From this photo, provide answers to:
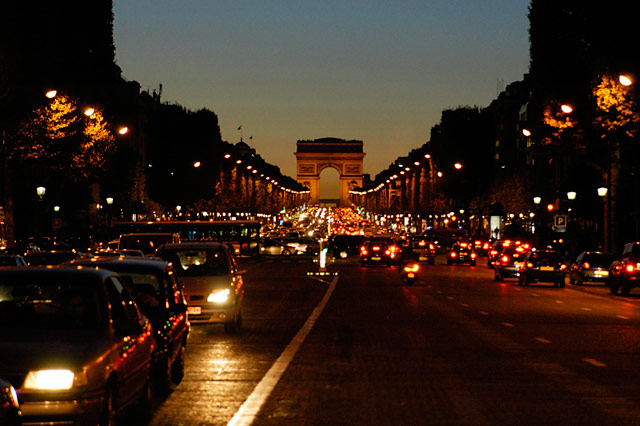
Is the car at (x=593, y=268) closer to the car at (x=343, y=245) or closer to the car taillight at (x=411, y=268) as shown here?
the car taillight at (x=411, y=268)

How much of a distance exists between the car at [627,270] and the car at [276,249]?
187 feet

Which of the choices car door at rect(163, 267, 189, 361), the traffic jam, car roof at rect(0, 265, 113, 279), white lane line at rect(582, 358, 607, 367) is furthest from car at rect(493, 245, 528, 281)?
car roof at rect(0, 265, 113, 279)

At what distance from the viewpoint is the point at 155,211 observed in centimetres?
11750

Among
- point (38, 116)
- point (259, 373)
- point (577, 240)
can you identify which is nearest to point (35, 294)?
point (259, 373)

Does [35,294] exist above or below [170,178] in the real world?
below

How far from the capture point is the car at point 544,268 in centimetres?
4666

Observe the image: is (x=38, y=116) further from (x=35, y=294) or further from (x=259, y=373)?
(x=35, y=294)

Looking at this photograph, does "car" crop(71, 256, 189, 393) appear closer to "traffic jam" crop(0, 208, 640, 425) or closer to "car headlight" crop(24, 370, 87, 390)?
"traffic jam" crop(0, 208, 640, 425)

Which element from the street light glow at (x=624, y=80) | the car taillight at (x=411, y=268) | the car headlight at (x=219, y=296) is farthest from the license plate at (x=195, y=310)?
the car taillight at (x=411, y=268)

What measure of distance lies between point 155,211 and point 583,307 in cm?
8739

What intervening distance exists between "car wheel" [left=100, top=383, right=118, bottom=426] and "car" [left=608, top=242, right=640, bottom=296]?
30.8 meters

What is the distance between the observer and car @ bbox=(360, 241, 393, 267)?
6856 cm

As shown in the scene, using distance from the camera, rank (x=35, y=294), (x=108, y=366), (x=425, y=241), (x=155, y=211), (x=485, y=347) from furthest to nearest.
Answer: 1. (x=155, y=211)
2. (x=425, y=241)
3. (x=485, y=347)
4. (x=35, y=294)
5. (x=108, y=366)

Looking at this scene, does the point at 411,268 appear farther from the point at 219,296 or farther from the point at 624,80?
the point at 219,296
